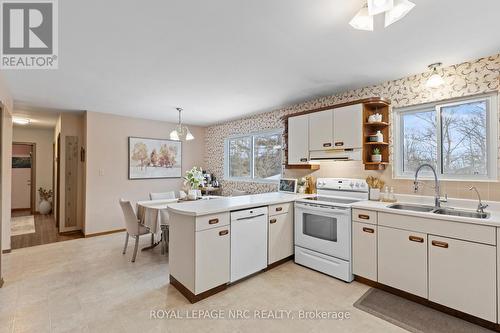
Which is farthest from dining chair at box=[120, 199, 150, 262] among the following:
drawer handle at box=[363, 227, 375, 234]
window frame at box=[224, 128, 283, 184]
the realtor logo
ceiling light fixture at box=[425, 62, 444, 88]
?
ceiling light fixture at box=[425, 62, 444, 88]

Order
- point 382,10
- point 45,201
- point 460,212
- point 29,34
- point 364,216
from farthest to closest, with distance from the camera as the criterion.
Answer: point 45,201, point 364,216, point 460,212, point 29,34, point 382,10

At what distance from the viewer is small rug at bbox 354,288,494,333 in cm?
188

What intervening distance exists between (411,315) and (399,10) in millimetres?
2400

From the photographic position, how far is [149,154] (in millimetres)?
5117

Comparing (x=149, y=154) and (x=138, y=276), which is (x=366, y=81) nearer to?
(x=138, y=276)

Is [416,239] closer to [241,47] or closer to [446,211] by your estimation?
[446,211]

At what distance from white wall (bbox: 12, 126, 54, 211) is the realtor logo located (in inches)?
217

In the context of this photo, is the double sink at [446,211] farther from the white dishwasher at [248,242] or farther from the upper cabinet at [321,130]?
the white dishwasher at [248,242]

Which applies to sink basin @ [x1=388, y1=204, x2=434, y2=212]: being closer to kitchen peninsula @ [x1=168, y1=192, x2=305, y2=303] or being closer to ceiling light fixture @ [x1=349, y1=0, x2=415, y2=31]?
kitchen peninsula @ [x1=168, y1=192, x2=305, y2=303]

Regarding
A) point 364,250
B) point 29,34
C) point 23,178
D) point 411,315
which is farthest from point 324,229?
point 23,178

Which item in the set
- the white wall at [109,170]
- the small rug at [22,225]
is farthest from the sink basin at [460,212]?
the small rug at [22,225]

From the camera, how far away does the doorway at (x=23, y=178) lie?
6.68m

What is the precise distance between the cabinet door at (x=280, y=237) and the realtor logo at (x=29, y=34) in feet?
9.03

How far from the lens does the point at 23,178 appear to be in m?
6.80
